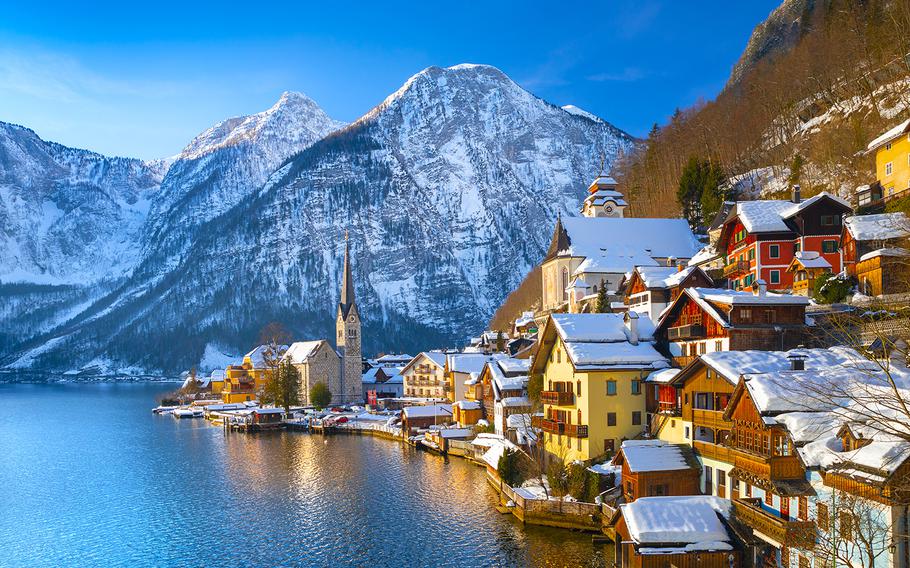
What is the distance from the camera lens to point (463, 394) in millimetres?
78938

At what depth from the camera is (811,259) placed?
146ft

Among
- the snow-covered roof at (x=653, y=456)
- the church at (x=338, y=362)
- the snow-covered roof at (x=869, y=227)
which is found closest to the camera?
the snow-covered roof at (x=653, y=456)

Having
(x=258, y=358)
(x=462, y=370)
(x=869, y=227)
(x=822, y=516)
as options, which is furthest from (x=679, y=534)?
(x=258, y=358)

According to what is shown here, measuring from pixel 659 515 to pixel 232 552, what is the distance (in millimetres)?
20765

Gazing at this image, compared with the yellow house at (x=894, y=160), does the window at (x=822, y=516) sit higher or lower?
lower

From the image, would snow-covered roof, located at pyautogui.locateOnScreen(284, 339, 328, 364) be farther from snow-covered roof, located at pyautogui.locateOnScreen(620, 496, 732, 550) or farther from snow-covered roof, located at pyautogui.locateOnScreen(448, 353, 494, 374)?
snow-covered roof, located at pyautogui.locateOnScreen(620, 496, 732, 550)

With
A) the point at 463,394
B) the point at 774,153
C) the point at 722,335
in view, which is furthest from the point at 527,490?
the point at 774,153

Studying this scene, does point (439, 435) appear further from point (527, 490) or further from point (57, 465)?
point (57, 465)

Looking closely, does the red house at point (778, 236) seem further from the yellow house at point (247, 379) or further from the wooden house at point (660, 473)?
the yellow house at point (247, 379)

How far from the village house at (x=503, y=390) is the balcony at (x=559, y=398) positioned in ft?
37.7

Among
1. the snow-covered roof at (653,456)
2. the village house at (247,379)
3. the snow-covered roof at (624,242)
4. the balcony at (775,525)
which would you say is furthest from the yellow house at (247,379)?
the balcony at (775,525)

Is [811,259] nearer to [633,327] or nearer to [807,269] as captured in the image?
[807,269]

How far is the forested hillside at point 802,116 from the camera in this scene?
5897cm

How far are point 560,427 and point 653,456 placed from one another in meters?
9.49
